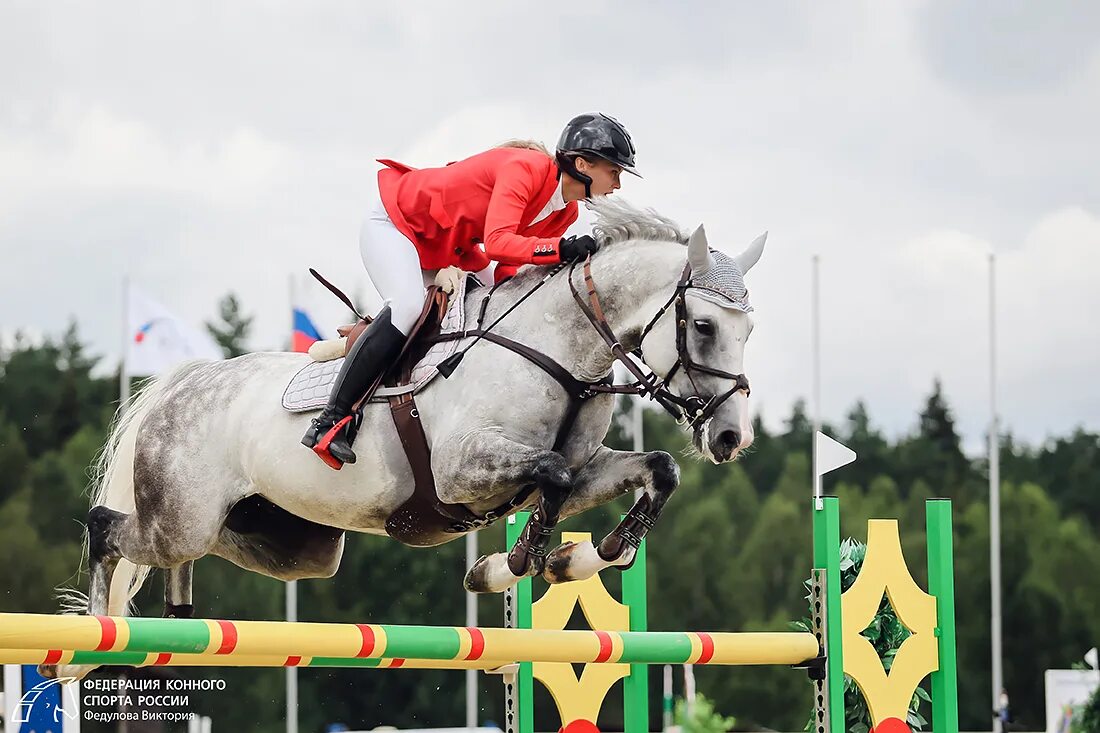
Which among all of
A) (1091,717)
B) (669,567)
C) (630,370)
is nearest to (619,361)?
(630,370)

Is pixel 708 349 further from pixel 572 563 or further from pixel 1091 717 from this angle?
pixel 1091 717

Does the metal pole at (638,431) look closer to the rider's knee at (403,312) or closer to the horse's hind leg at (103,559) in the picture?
the rider's knee at (403,312)

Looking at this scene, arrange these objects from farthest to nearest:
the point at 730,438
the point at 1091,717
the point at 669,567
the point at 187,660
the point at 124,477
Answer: the point at 669,567 → the point at 1091,717 → the point at 124,477 → the point at 187,660 → the point at 730,438

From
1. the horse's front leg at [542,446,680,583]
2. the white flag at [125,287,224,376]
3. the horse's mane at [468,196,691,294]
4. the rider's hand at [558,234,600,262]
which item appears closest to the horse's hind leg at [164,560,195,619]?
the horse's front leg at [542,446,680,583]

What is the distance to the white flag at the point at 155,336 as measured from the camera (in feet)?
51.9

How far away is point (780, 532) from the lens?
30719 millimetres

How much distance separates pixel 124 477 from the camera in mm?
5121

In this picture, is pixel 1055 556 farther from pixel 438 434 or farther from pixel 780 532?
pixel 438 434

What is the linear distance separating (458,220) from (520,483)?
895mm

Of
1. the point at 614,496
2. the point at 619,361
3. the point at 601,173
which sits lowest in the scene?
the point at 614,496

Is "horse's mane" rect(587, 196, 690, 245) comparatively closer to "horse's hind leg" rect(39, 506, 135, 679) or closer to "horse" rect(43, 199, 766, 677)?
"horse" rect(43, 199, 766, 677)

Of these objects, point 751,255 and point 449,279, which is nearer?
point 751,255

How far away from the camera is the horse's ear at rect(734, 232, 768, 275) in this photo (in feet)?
13.8

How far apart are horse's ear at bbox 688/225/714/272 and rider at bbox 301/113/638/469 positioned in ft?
1.34
